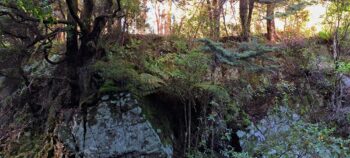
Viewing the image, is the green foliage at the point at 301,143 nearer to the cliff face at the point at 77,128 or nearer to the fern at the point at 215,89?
the fern at the point at 215,89

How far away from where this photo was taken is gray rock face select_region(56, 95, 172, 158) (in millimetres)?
5043

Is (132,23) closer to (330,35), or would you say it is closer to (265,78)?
(265,78)

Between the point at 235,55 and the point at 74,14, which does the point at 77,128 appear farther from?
the point at 235,55

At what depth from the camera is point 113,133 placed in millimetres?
5121

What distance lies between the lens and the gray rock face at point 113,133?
16.5ft

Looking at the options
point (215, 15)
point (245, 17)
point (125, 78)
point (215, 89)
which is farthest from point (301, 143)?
point (245, 17)

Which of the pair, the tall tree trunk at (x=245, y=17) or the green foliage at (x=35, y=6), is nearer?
the green foliage at (x=35, y=6)

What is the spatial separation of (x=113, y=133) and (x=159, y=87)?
100 centimetres

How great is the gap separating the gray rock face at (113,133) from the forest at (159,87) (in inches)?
0.6

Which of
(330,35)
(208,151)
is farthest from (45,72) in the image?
(330,35)

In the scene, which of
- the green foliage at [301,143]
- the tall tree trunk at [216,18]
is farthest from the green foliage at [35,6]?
the tall tree trunk at [216,18]

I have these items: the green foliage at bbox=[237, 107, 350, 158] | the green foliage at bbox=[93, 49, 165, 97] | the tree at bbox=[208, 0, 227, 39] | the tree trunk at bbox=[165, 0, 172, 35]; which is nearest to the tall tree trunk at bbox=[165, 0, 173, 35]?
the tree trunk at bbox=[165, 0, 172, 35]

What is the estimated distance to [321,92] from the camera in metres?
6.60

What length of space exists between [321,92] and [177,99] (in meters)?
2.90
